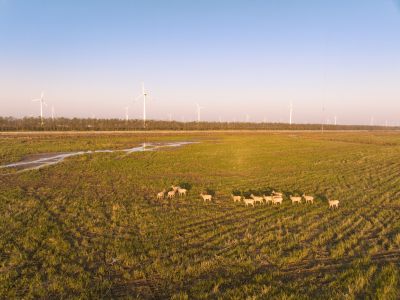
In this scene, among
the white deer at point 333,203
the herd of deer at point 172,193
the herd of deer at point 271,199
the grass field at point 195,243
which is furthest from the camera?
the herd of deer at point 172,193

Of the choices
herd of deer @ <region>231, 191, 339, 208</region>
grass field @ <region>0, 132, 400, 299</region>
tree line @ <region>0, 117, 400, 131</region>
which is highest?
tree line @ <region>0, 117, 400, 131</region>

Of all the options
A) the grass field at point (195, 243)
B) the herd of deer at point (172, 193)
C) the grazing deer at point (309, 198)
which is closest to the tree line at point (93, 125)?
the grass field at point (195, 243)

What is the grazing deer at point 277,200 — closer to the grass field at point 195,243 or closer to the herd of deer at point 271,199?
the herd of deer at point 271,199

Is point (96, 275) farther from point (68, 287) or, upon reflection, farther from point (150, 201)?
point (150, 201)

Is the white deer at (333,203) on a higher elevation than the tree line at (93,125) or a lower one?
lower

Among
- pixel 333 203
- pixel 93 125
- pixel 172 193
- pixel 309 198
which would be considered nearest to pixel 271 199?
pixel 309 198

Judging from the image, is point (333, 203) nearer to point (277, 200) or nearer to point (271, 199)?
point (277, 200)

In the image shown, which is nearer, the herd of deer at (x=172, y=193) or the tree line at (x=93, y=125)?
the herd of deer at (x=172, y=193)

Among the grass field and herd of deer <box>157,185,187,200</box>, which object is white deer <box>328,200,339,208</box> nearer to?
the grass field

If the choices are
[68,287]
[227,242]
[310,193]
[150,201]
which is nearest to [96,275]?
[68,287]

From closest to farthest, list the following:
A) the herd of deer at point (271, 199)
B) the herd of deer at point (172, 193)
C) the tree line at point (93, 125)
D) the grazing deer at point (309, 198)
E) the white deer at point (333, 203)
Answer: the white deer at point (333, 203)
the herd of deer at point (271, 199)
the grazing deer at point (309, 198)
the herd of deer at point (172, 193)
the tree line at point (93, 125)

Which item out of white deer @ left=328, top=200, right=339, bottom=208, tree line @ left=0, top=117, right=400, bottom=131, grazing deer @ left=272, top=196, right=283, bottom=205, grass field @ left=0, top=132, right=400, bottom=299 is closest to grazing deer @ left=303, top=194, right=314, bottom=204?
grass field @ left=0, top=132, right=400, bottom=299
